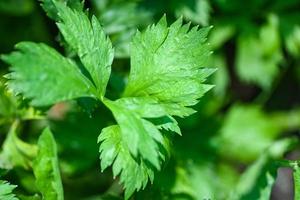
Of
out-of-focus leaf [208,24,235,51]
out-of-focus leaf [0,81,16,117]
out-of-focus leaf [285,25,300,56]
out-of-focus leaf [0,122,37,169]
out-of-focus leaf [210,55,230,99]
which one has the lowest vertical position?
out-of-focus leaf [0,122,37,169]

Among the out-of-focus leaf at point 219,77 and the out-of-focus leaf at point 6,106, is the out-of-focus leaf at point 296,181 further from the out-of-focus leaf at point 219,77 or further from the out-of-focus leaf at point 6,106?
the out-of-focus leaf at point 219,77

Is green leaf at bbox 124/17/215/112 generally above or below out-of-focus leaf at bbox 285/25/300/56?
below

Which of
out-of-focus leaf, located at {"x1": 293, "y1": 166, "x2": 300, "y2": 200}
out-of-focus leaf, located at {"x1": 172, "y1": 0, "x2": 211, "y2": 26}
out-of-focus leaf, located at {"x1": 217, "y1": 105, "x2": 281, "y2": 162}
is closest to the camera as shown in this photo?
out-of-focus leaf, located at {"x1": 293, "y1": 166, "x2": 300, "y2": 200}

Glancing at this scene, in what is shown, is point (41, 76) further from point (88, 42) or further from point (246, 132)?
point (246, 132)

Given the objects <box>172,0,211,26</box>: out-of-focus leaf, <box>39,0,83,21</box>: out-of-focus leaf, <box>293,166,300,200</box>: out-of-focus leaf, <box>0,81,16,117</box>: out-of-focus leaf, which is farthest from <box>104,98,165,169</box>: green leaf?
<box>172,0,211,26</box>: out-of-focus leaf

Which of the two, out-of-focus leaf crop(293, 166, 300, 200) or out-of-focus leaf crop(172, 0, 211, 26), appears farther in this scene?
out-of-focus leaf crop(172, 0, 211, 26)

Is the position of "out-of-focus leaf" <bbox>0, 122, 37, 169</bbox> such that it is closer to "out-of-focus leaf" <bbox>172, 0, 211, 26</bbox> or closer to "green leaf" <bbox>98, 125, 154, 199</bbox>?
"green leaf" <bbox>98, 125, 154, 199</bbox>

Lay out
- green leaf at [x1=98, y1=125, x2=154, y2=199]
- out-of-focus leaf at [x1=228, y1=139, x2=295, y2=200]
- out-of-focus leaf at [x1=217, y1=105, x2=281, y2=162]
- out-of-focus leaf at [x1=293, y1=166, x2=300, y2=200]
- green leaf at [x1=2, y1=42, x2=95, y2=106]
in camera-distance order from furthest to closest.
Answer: out-of-focus leaf at [x1=217, y1=105, x2=281, y2=162] < out-of-focus leaf at [x1=228, y1=139, x2=295, y2=200] < out-of-focus leaf at [x1=293, y1=166, x2=300, y2=200] < green leaf at [x1=98, y1=125, x2=154, y2=199] < green leaf at [x1=2, y1=42, x2=95, y2=106]

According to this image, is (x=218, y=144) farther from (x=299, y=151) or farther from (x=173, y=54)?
(x=173, y=54)
